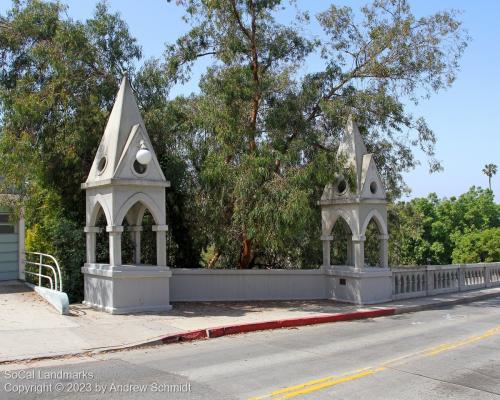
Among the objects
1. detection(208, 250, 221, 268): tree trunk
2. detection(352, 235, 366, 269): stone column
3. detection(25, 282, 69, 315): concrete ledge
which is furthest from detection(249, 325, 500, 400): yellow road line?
detection(208, 250, 221, 268): tree trunk

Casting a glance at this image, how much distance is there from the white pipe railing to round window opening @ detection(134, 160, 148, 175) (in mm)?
8359

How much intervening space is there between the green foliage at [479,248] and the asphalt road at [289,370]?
76.3 ft

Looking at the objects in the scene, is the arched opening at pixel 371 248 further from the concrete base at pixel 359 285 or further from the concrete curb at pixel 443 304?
the concrete curb at pixel 443 304

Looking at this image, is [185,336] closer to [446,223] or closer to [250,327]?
[250,327]

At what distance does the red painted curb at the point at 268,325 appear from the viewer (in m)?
10.7

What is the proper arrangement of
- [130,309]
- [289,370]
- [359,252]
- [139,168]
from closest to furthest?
[289,370] → [130,309] → [139,168] → [359,252]

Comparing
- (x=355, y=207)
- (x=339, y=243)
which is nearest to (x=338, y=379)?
(x=355, y=207)

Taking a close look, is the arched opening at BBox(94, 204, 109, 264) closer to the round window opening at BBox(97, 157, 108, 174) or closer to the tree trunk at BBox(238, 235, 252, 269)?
the round window opening at BBox(97, 157, 108, 174)

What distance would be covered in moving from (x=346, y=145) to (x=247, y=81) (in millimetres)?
3551

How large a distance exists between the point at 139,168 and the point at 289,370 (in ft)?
25.5

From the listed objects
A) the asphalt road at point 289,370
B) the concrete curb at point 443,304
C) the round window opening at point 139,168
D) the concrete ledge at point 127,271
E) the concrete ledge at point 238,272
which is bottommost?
the concrete curb at point 443,304

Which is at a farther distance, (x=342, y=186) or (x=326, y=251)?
(x=326, y=251)

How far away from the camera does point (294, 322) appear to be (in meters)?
12.6

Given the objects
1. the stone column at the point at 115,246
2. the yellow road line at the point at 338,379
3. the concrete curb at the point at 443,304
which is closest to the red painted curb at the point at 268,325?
the concrete curb at the point at 443,304
